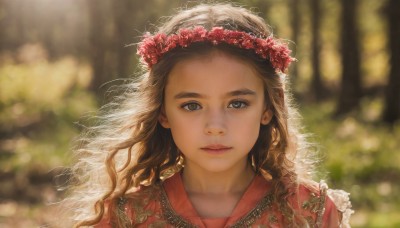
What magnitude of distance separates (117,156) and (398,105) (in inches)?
417

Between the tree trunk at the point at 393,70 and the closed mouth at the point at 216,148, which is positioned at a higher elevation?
the closed mouth at the point at 216,148

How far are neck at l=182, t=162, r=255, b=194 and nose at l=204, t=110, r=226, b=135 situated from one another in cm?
36

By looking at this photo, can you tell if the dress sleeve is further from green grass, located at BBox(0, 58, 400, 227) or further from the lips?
green grass, located at BBox(0, 58, 400, 227)

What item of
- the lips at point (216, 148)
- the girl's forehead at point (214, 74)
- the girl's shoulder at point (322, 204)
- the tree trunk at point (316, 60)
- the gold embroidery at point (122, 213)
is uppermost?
the girl's forehead at point (214, 74)

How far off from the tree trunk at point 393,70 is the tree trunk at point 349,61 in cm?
123

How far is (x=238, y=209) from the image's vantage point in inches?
133

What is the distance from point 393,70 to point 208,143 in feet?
34.6

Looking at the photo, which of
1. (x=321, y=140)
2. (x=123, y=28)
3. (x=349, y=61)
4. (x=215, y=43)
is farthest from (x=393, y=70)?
(x=215, y=43)

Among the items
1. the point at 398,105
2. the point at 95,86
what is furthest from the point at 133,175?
the point at 95,86

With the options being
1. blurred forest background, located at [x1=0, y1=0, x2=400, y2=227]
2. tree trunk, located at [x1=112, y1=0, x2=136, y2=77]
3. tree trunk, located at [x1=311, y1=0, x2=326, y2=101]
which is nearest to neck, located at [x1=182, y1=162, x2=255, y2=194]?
blurred forest background, located at [x1=0, y1=0, x2=400, y2=227]

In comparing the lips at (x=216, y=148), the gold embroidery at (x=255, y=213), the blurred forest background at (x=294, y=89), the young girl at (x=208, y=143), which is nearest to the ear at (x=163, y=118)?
the young girl at (x=208, y=143)

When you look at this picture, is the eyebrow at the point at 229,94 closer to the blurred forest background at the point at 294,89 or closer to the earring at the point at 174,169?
the earring at the point at 174,169

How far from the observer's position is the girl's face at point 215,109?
3146 millimetres

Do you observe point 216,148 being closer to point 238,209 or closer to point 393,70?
point 238,209
